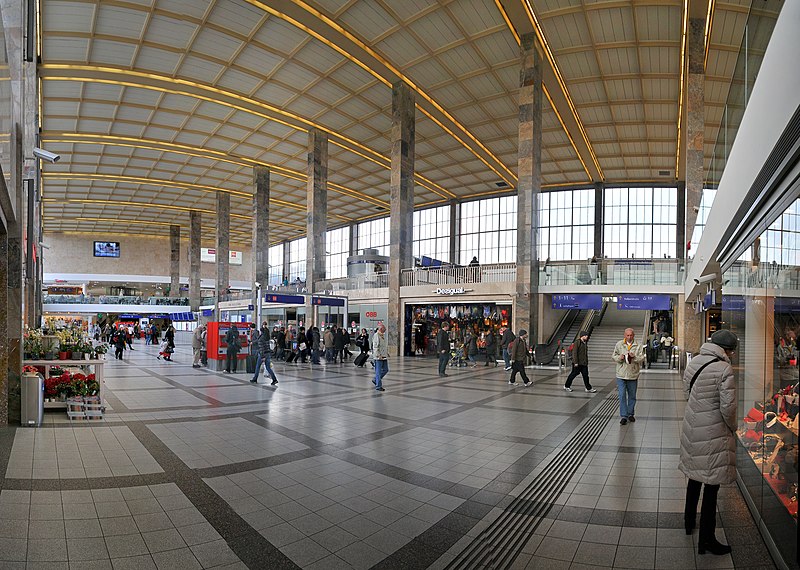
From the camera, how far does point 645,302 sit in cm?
2100

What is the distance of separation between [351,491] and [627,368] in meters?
5.60

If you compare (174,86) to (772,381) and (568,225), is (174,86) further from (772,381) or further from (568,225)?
(568,225)

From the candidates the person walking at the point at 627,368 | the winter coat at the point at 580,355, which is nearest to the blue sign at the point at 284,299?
the winter coat at the point at 580,355

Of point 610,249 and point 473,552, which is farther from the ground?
point 610,249

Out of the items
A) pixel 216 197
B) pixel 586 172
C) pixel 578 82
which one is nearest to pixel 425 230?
pixel 586 172

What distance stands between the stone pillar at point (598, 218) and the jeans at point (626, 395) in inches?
1105

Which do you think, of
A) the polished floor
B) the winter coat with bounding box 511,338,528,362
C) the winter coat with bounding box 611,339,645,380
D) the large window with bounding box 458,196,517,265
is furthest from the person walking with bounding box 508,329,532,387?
the large window with bounding box 458,196,517,265

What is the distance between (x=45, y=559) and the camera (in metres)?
3.27

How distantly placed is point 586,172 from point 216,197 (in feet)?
99.7

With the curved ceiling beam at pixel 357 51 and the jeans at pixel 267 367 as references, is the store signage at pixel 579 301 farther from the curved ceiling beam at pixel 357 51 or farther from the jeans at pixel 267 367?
the jeans at pixel 267 367

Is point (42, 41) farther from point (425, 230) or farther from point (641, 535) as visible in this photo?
point (425, 230)

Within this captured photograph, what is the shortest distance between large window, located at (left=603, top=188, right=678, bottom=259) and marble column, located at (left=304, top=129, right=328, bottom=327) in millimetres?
20752

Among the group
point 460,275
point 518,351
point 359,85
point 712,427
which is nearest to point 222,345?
point 518,351

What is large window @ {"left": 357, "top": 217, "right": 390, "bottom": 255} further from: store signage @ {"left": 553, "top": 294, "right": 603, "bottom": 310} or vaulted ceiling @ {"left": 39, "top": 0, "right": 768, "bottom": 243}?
store signage @ {"left": 553, "top": 294, "right": 603, "bottom": 310}
